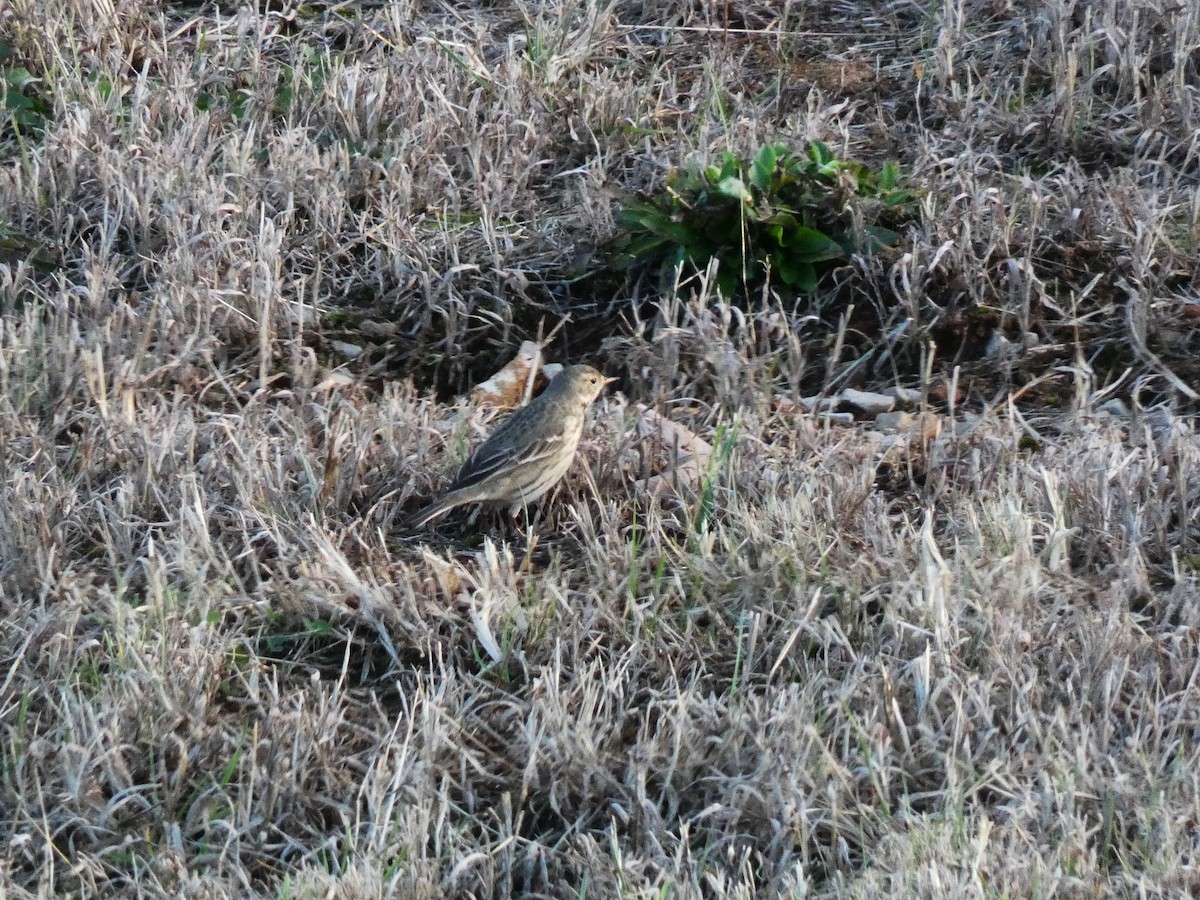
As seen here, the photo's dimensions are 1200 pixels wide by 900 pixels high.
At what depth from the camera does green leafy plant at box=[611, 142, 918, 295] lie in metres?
6.00

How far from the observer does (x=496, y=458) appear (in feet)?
15.8

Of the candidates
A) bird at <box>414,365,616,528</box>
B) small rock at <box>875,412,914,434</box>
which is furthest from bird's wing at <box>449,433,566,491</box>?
small rock at <box>875,412,914,434</box>

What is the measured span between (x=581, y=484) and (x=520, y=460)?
0.37 meters

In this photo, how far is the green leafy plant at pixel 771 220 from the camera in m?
6.00

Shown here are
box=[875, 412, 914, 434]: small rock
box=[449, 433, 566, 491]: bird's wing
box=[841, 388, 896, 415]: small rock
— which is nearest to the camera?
box=[449, 433, 566, 491]: bird's wing

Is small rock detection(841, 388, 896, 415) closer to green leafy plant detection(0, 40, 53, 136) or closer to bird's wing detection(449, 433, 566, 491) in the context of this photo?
bird's wing detection(449, 433, 566, 491)

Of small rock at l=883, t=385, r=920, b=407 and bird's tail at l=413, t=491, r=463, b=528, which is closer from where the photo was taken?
bird's tail at l=413, t=491, r=463, b=528

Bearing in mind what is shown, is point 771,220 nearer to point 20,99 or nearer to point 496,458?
point 496,458

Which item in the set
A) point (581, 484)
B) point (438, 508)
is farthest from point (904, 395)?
point (438, 508)

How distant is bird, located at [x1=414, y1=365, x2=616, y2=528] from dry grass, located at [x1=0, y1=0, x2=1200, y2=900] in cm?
14

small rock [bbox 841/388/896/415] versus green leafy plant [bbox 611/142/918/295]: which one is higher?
green leafy plant [bbox 611/142/918/295]

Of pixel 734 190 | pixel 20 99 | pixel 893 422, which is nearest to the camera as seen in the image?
pixel 893 422

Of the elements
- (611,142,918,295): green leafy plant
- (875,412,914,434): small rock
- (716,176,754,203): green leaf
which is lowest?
(875,412,914,434): small rock

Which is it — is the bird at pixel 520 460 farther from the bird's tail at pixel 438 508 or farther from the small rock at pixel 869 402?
the small rock at pixel 869 402
